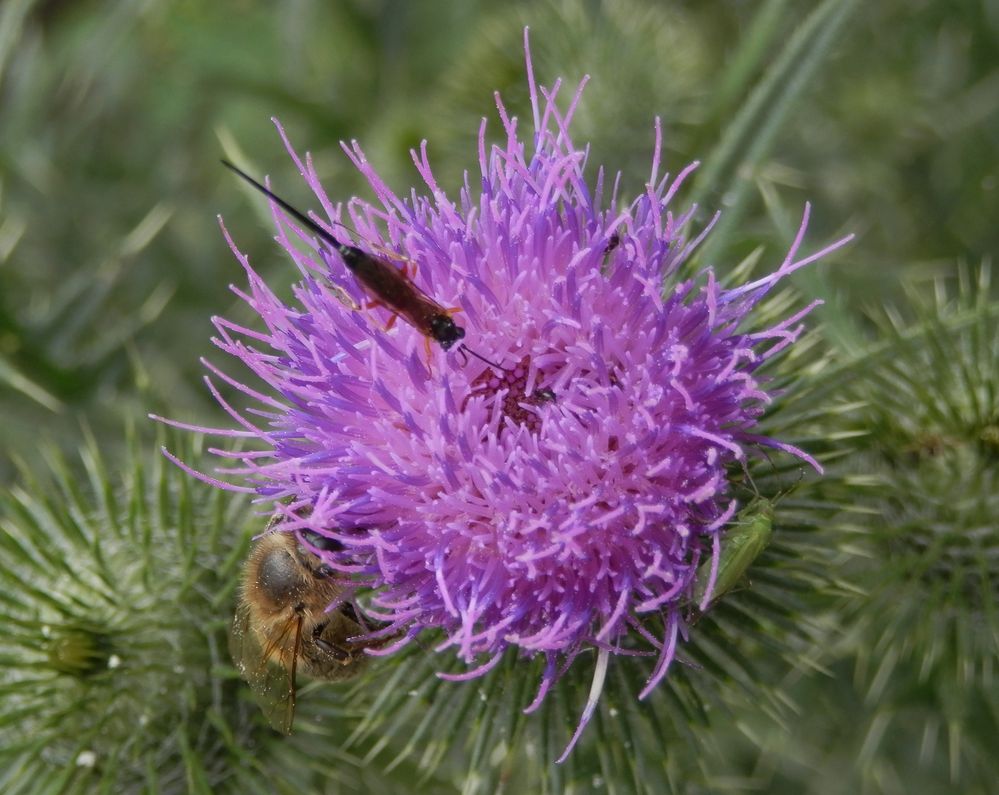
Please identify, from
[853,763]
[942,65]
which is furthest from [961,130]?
[853,763]

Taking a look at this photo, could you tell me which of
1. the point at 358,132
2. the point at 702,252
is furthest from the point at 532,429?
the point at 358,132

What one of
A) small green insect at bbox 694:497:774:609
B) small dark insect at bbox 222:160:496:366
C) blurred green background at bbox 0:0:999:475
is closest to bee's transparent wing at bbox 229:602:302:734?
small dark insect at bbox 222:160:496:366

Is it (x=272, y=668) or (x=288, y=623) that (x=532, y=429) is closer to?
(x=288, y=623)

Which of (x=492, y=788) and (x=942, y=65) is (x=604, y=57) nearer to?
(x=942, y=65)

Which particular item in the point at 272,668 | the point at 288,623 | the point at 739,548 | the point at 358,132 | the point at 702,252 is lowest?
the point at 272,668

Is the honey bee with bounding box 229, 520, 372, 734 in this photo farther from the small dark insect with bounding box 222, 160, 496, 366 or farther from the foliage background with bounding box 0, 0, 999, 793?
the small dark insect with bounding box 222, 160, 496, 366

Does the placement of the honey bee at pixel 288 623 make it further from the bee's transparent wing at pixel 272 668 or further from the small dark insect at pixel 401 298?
the small dark insect at pixel 401 298
